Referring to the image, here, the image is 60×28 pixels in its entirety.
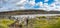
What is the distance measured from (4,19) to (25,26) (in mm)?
260

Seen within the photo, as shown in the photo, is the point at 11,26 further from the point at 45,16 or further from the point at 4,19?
the point at 45,16

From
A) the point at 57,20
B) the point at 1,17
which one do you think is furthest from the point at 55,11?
the point at 1,17

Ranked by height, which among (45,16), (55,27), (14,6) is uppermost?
(14,6)

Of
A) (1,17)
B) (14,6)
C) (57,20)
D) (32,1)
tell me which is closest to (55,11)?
(57,20)

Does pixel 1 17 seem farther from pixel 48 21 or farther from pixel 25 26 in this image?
pixel 48 21

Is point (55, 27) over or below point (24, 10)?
below

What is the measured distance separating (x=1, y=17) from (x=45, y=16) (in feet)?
1.69

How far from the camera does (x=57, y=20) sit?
6.70 ft

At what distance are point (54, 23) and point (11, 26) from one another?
1.64 ft

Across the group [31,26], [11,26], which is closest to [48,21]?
[31,26]

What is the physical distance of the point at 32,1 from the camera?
206cm

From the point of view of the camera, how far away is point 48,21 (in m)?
2.04

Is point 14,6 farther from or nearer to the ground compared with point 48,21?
farther from the ground

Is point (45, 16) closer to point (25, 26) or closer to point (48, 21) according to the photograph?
point (48, 21)
